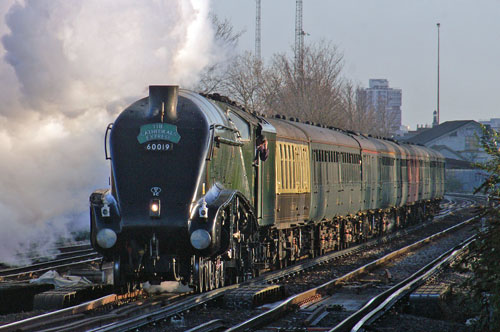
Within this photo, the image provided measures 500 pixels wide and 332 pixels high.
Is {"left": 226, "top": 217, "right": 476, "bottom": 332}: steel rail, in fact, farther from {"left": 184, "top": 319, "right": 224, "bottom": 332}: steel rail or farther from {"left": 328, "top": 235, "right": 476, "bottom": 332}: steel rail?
{"left": 328, "top": 235, "right": 476, "bottom": 332}: steel rail

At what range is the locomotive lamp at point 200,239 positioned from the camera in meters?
13.4

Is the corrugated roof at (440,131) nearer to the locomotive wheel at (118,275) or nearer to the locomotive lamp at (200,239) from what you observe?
the locomotive wheel at (118,275)

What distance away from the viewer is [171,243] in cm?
1359

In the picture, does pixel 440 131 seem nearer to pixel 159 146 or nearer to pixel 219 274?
pixel 219 274

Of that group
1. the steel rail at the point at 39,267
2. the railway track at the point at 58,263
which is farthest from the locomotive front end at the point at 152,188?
the steel rail at the point at 39,267

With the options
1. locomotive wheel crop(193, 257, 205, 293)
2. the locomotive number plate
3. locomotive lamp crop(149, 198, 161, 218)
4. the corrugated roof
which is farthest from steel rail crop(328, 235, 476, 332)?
the corrugated roof

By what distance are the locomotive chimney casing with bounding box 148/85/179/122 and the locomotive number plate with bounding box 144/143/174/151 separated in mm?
410

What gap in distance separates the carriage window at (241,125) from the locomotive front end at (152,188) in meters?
2.20

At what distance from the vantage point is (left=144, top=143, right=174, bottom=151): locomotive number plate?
13750 mm

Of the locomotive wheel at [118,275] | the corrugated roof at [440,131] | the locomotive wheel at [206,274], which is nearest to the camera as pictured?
the locomotive wheel at [118,275]

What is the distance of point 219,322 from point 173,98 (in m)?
3.97

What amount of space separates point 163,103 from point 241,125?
2.97 m

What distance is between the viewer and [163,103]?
13844mm

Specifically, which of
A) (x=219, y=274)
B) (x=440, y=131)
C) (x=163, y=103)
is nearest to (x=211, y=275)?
(x=219, y=274)
